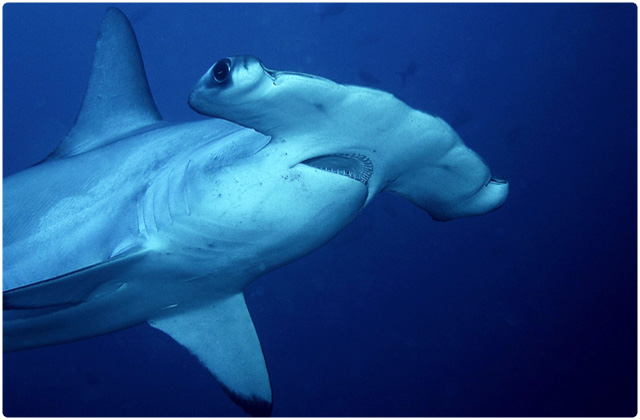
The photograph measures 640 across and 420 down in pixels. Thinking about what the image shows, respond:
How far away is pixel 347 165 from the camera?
63.2 inches

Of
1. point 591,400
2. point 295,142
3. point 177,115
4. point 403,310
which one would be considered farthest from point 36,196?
point 591,400

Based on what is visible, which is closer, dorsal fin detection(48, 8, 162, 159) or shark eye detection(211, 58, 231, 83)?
shark eye detection(211, 58, 231, 83)

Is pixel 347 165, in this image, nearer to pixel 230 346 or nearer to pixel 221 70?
pixel 221 70

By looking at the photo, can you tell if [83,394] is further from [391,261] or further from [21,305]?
[21,305]

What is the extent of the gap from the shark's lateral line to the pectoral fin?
0.07ft

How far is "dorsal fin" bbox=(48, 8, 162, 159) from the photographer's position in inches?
107

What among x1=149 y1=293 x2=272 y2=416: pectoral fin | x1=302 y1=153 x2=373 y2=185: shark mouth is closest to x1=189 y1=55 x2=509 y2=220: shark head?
x1=302 y1=153 x2=373 y2=185: shark mouth

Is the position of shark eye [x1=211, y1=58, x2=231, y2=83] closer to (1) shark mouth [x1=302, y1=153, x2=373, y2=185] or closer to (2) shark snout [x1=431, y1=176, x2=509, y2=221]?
(1) shark mouth [x1=302, y1=153, x2=373, y2=185]

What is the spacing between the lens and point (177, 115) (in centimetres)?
1866

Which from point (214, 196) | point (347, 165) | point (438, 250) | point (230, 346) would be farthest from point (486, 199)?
point (438, 250)

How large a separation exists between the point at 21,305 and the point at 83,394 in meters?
12.6

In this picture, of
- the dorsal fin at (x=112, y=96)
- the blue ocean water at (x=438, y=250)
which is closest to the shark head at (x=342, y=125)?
the dorsal fin at (x=112, y=96)

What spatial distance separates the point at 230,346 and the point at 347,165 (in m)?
1.79

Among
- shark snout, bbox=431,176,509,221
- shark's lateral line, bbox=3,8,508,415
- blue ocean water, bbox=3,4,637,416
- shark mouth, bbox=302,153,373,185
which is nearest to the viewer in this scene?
shark's lateral line, bbox=3,8,508,415
